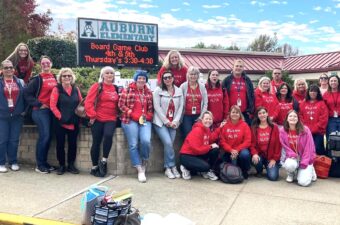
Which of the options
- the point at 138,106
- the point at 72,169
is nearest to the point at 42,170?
the point at 72,169

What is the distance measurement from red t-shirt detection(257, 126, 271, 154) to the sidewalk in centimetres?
57

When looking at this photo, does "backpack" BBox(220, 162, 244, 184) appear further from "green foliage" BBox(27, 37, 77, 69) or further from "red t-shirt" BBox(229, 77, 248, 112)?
"green foliage" BBox(27, 37, 77, 69)

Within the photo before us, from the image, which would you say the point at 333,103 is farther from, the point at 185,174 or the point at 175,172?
the point at 175,172

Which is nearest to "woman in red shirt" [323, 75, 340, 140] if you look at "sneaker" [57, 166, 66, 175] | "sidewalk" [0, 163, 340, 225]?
"sidewalk" [0, 163, 340, 225]

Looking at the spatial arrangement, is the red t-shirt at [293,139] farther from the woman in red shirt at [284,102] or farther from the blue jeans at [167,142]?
the blue jeans at [167,142]

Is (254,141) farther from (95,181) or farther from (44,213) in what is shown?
(44,213)

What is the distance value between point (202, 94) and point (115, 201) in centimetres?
324

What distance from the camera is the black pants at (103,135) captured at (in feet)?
22.2

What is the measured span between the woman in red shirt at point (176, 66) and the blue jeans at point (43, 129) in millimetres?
2088

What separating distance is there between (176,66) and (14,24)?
64.7 feet

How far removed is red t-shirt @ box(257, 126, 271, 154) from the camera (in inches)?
280

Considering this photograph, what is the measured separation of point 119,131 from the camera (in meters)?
6.98


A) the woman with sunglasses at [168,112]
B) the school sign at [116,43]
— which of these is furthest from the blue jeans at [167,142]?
the school sign at [116,43]

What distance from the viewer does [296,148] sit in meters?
6.95
